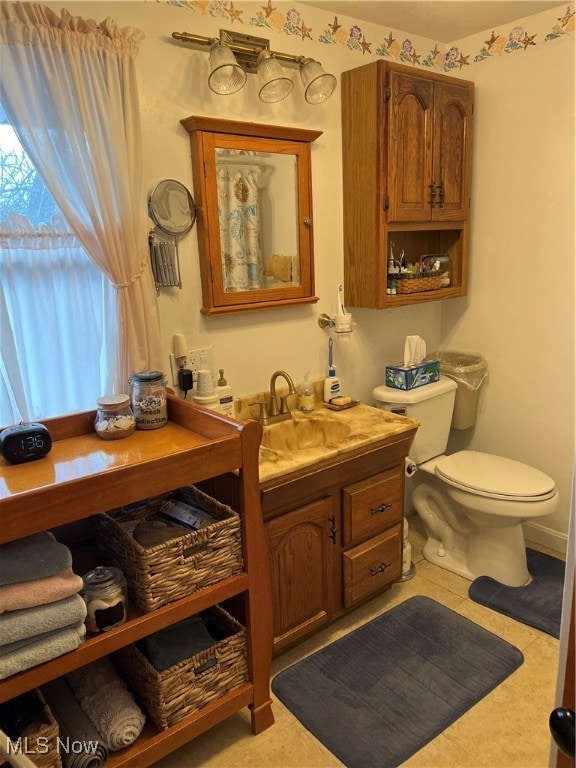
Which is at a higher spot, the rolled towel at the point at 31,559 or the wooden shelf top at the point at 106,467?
the wooden shelf top at the point at 106,467

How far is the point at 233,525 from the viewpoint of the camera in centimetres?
157

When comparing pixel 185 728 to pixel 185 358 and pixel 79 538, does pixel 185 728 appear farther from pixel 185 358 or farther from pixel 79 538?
pixel 185 358

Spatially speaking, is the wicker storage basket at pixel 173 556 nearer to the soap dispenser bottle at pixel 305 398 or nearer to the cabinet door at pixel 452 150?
the soap dispenser bottle at pixel 305 398

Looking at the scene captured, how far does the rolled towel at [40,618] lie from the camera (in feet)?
3.95

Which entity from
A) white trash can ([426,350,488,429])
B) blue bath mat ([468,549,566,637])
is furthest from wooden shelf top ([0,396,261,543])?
white trash can ([426,350,488,429])

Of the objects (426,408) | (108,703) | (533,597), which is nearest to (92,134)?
(108,703)

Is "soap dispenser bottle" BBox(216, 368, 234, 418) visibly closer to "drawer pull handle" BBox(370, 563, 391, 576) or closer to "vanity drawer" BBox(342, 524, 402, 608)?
"vanity drawer" BBox(342, 524, 402, 608)

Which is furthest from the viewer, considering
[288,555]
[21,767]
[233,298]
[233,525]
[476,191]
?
[476,191]

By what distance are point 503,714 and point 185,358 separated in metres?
1.57

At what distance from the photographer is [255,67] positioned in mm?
2012

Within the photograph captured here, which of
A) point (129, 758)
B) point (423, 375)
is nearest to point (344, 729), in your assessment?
point (129, 758)

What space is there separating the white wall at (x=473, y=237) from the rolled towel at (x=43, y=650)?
976 millimetres

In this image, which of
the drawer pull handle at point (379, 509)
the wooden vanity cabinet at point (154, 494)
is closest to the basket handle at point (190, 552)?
the wooden vanity cabinet at point (154, 494)

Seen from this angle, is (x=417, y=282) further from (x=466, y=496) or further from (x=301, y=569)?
(x=301, y=569)
